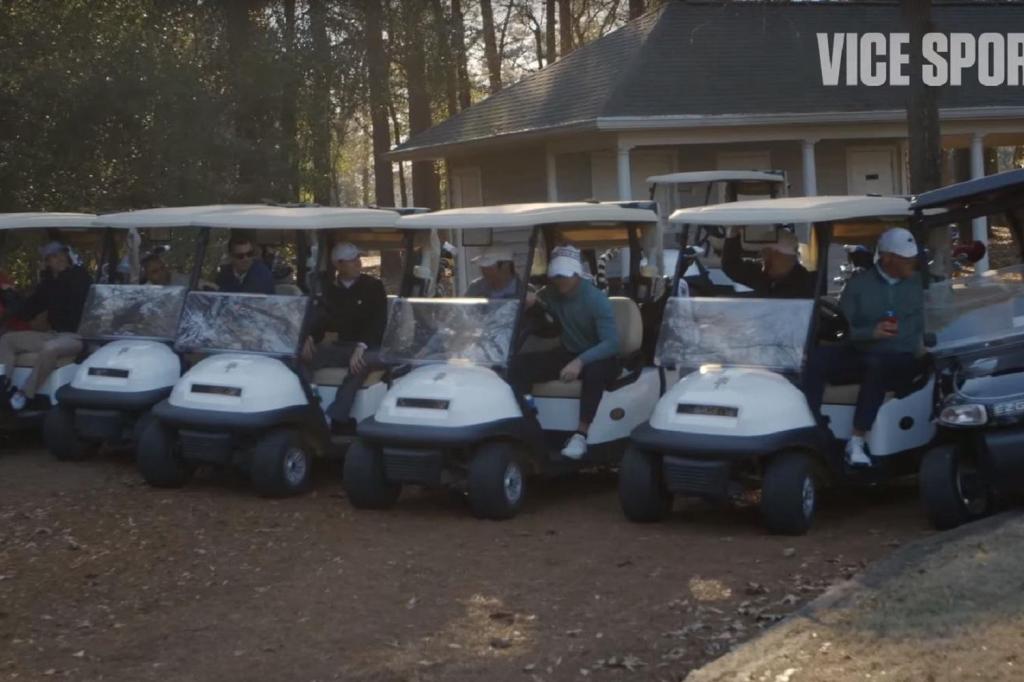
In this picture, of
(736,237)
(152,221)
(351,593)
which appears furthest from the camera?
(152,221)

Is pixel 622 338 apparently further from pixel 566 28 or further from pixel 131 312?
pixel 566 28

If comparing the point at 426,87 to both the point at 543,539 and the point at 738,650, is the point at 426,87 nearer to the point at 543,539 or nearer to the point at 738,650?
the point at 543,539

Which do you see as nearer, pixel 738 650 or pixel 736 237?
pixel 738 650

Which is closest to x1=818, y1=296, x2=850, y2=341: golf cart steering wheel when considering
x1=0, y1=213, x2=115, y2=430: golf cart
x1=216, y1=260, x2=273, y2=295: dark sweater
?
x1=216, y1=260, x2=273, y2=295: dark sweater

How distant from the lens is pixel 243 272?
10.7 m

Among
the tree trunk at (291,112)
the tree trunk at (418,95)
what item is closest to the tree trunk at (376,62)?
the tree trunk at (418,95)

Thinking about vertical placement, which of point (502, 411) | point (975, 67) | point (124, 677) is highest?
point (975, 67)

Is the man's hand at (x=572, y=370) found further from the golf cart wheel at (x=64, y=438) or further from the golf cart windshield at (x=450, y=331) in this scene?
the golf cart wheel at (x=64, y=438)

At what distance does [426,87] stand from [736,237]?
18710mm

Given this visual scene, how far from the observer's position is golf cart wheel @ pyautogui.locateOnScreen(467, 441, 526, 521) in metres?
8.46

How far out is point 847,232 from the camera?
884 cm

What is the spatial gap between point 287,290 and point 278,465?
4.91ft

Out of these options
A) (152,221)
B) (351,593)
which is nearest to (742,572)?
(351,593)

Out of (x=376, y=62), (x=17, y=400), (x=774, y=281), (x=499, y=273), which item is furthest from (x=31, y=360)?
(x=376, y=62)
